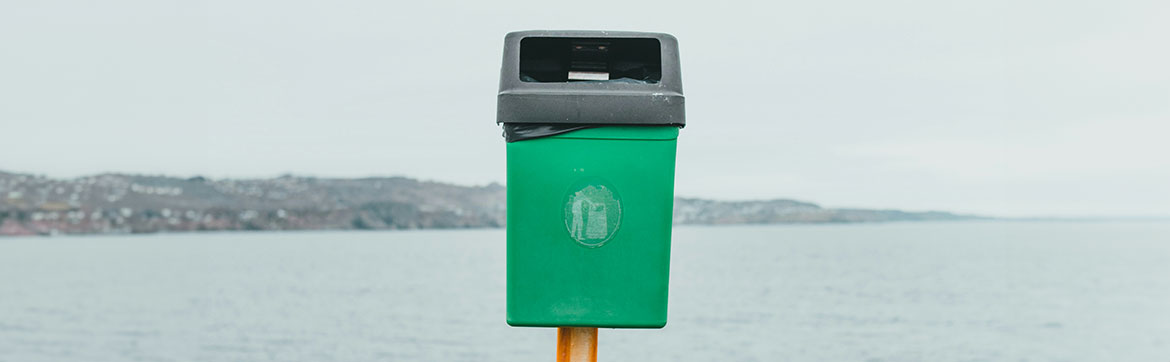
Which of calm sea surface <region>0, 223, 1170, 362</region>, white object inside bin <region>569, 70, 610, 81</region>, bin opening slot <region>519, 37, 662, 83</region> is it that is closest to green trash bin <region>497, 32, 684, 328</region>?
bin opening slot <region>519, 37, 662, 83</region>

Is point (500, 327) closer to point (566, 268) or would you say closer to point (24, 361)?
point (24, 361)

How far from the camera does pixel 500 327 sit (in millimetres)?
36094

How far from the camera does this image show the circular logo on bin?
2703 mm

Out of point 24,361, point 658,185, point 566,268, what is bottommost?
point 24,361

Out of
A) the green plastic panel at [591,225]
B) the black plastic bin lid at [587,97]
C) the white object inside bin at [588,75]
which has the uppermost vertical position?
the white object inside bin at [588,75]

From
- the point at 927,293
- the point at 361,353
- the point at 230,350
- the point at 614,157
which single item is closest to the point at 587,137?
the point at 614,157

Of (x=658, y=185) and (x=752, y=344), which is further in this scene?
(x=752, y=344)

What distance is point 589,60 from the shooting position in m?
3.30

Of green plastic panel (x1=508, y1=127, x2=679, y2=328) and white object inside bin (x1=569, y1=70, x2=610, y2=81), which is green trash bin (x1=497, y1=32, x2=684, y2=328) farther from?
white object inside bin (x1=569, y1=70, x2=610, y2=81)

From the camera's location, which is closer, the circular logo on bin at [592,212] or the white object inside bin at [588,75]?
the circular logo on bin at [592,212]

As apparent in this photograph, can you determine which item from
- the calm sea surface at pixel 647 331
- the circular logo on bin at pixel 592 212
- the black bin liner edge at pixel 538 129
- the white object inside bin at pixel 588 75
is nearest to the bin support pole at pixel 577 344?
the circular logo on bin at pixel 592 212

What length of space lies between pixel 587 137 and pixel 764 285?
5687 cm

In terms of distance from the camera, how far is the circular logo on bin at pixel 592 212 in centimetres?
270

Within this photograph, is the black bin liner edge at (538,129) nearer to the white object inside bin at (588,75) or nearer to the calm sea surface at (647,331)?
the white object inside bin at (588,75)
